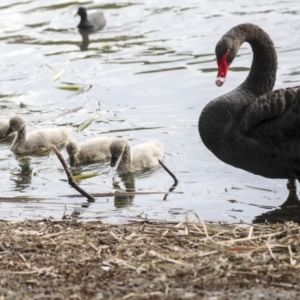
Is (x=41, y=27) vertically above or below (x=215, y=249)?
below

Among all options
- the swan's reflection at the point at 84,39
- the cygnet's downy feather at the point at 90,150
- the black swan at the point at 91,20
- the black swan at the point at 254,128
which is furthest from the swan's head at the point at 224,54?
the black swan at the point at 91,20

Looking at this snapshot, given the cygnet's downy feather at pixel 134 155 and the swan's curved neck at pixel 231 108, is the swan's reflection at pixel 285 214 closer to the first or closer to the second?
the swan's curved neck at pixel 231 108

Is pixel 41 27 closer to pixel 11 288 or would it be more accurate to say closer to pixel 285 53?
pixel 285 53

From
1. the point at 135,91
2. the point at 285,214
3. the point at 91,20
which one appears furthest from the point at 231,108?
the point at 91,20

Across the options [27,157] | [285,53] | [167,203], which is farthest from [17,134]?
[285,53]

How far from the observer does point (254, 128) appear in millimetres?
5562

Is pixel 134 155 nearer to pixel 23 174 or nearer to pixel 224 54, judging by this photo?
pixel 23 174

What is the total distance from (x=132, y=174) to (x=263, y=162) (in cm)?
145

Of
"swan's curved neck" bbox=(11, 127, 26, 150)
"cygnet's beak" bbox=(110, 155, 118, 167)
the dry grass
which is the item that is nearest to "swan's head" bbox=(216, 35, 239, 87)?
the dry grass

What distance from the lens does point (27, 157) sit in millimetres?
7121

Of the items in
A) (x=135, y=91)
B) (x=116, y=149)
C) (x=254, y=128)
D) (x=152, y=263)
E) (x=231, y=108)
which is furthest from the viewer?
(x=135, y=91)

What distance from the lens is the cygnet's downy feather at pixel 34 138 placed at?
7.18 meters

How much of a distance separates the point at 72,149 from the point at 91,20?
189 inches

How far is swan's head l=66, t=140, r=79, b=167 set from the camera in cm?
669
